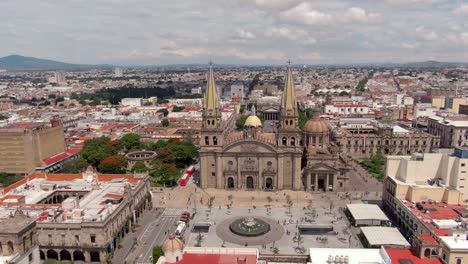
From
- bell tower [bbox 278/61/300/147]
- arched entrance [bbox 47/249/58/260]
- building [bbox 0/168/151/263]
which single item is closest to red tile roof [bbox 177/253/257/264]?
building [bbox 0/168/151/263]

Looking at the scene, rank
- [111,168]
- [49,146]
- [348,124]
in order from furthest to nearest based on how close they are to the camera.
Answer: [348,124]
[49,146]
[111,168]

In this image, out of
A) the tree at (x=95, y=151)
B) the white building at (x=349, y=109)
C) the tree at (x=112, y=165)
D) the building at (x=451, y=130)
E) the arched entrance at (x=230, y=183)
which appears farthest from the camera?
the white building at (x=349, y=109)

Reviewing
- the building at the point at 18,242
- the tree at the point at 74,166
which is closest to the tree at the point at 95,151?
the tree at the point at 74,166

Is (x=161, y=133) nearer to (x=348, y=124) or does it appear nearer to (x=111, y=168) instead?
(x=111, y=168)

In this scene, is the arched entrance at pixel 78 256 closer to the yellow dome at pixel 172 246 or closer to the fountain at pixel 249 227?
the fountain at pixel 249 227

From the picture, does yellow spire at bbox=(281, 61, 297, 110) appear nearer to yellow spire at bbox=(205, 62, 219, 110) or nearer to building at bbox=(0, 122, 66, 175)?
yellow spire at bbox=(205, 62, 219, 110)

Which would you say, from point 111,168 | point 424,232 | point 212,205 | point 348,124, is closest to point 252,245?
point 212,205
